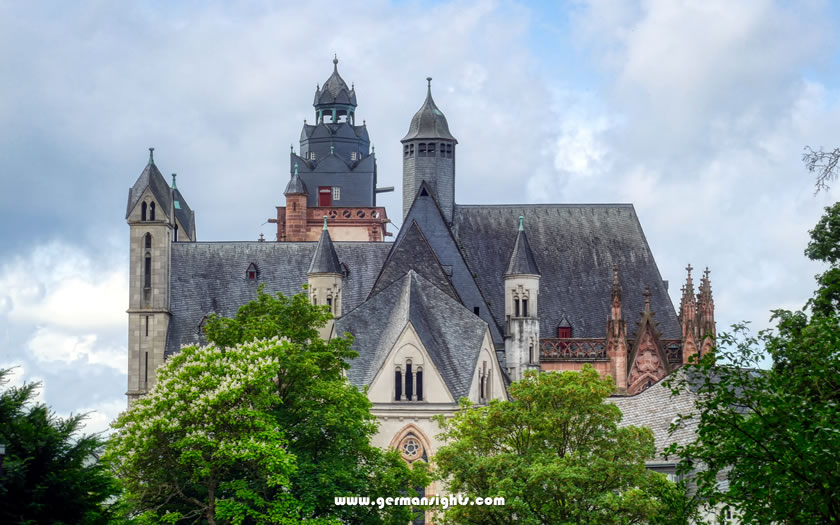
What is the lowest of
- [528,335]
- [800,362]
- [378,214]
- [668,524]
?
[668,524]

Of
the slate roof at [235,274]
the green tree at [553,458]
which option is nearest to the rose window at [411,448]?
the green tree at [553,458]

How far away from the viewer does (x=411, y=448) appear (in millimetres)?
88000

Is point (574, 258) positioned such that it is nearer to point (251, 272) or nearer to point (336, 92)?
point (251, 272)

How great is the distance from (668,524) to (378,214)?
143 metres

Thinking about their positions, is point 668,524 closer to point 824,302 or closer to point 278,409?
point 824,302

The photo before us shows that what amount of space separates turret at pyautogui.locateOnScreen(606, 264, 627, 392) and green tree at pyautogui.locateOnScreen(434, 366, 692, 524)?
130ft

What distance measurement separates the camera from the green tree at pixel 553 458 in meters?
60.1

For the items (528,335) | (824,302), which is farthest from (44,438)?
(528,335)

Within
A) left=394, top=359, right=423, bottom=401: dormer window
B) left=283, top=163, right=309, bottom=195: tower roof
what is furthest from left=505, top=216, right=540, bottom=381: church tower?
left=283, top=163, right=309, bottom=195: tower roof

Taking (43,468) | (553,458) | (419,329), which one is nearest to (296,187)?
(419,329)

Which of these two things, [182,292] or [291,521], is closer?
[291,521]

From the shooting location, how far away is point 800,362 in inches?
1646

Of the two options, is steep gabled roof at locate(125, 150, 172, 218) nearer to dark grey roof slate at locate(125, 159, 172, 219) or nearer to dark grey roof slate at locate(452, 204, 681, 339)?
dark grey roof slate at locate(125, 159, 172, 219)

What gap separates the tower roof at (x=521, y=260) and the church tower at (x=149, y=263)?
22574mm
